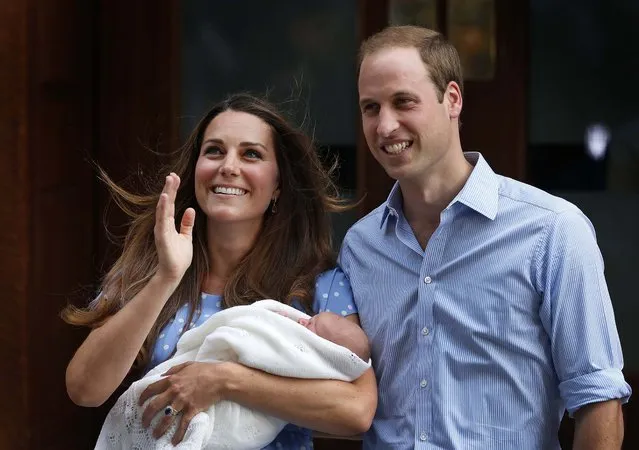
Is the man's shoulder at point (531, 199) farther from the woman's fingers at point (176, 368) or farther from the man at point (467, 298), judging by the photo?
the woman's fingers at point (176, 368)

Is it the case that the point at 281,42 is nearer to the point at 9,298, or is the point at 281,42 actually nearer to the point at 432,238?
the point at 9,298

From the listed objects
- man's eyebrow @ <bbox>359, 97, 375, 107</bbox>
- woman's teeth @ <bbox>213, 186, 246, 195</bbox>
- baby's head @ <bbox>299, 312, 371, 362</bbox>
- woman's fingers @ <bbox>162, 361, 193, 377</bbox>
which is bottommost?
woman's fingers @ <bbox>162, 361, 193, 377</bbox>

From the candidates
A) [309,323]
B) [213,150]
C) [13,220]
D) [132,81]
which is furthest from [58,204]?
[309,323]

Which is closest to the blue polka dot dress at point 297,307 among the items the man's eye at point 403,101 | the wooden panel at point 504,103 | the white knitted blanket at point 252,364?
the white knitted blanket at point 252,364

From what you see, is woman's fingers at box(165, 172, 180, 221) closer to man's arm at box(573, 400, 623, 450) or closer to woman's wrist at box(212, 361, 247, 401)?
woman's wrist at box(212, 361, 247, 401)

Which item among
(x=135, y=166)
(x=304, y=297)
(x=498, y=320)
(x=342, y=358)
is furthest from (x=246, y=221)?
(x=135, y=166)

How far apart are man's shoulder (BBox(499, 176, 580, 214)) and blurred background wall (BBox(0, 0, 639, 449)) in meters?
1.14

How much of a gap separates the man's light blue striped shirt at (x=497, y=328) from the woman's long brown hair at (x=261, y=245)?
31 cm

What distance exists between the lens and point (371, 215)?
3029 millimetres

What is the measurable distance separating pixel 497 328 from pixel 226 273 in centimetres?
68

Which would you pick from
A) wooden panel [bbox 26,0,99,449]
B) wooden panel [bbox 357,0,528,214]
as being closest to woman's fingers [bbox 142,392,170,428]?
wooden panel [bbox 26,0,99,449]

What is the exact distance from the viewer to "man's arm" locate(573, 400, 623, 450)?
2.62m

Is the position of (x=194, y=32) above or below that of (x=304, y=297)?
above

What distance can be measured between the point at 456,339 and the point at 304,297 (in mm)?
389
